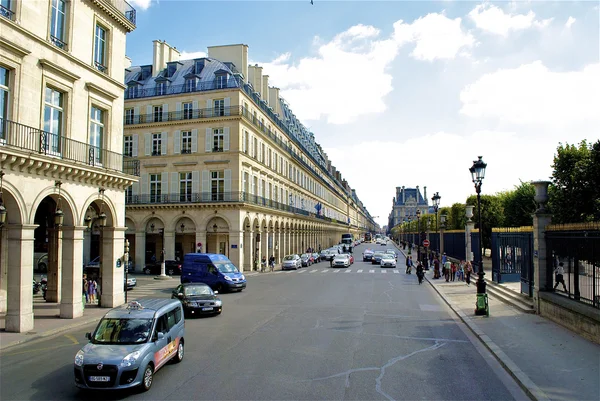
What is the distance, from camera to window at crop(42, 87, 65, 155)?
15.9 m

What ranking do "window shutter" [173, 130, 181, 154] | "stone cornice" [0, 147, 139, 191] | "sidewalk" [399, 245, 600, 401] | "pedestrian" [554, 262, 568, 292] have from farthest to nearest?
"window shutter" [173, 130, 181, 154], "pedestrian" [554, 262, 568, 292], "stone cornice" [0, 147, 139, 191], "sidewalk" [399, 245, 600, 401]

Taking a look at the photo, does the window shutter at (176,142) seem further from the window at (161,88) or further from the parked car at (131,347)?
the parked car at (131,347)

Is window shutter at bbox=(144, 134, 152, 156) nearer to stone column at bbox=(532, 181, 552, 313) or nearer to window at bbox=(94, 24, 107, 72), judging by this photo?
window at bbox=(94, 24, 107, 72)

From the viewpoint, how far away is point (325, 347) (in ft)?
39.3

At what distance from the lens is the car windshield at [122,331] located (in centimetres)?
904

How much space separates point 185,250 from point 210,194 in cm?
669

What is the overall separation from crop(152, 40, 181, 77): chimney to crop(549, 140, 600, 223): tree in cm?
3941

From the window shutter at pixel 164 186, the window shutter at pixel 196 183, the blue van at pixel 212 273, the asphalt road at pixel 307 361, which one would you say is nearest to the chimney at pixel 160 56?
the window shutter at pixel 164 186

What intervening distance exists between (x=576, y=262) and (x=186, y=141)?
36218 mm

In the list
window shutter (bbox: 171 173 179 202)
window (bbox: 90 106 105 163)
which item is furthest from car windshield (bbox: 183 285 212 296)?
window shutter (bbox: 171 173 179 202)

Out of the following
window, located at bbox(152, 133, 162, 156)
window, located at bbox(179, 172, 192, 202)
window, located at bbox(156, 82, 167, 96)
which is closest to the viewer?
window, located at bbox(179, 172, 192, 202)

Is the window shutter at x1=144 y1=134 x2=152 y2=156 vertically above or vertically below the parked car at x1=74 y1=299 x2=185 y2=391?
above

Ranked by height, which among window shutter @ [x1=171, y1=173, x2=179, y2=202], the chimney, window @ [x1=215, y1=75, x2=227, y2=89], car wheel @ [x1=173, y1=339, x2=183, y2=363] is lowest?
car wheel @ [x1=173, y1=339, x2=183, y2=363]

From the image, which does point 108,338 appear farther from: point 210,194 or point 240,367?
point 210,194
